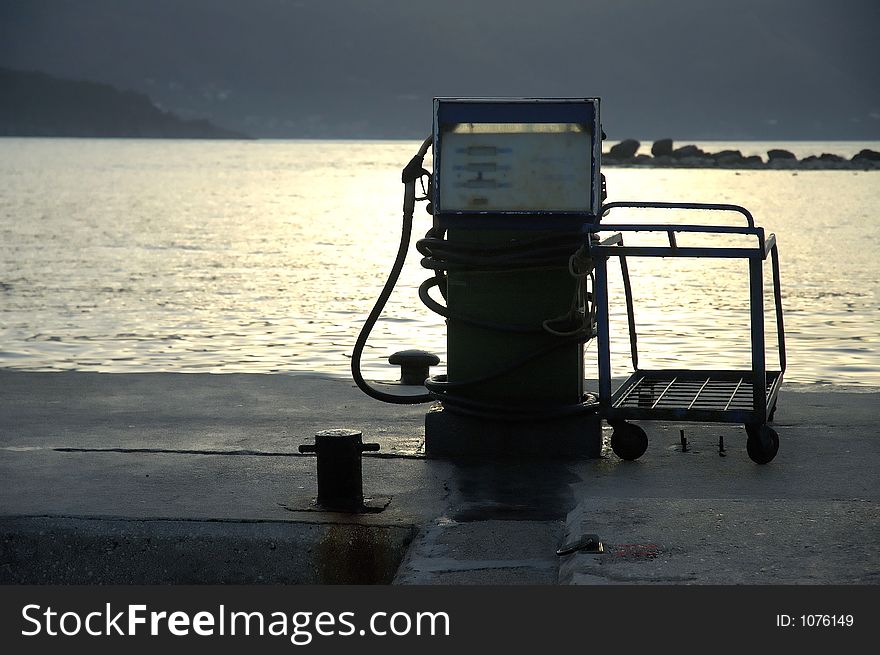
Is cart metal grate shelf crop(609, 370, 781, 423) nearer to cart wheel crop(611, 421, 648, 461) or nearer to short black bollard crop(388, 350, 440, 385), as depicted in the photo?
cart wheel crop(611, 421, 648, 461)

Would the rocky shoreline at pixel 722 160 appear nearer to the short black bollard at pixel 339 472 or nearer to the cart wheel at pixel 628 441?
the cart wheel at pixel 628 441

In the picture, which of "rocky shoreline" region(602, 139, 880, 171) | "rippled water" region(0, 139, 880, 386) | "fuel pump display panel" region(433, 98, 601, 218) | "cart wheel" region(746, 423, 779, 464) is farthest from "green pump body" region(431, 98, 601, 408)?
"rocky shoreline" region(602, 139, 880, 171)

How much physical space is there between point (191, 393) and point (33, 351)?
4.78 metres

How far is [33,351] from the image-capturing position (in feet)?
40.5

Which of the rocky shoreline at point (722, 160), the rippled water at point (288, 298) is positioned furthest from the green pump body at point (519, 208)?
the rocky shoreline at point (722, 160)

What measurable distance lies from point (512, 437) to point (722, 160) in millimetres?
136805

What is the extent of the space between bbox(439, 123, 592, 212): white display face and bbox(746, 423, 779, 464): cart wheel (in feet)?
4.23

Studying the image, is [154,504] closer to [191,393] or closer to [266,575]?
[266,575]

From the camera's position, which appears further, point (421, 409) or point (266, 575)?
point (421, 409)

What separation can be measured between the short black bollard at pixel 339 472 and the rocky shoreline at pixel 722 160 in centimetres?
13360

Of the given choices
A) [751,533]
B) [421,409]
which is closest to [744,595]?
[751,533]

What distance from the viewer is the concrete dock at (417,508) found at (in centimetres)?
457

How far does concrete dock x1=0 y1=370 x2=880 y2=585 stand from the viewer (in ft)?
15.0

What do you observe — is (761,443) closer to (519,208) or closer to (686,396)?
(686,396)
